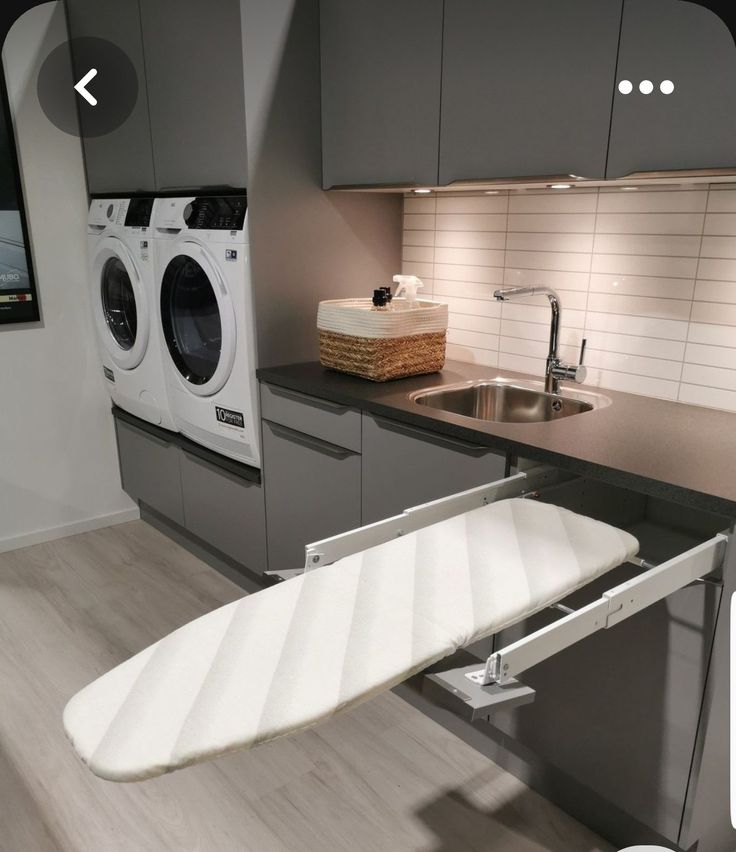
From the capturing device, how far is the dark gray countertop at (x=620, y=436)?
139 centimetres

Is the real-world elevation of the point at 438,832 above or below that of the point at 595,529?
below

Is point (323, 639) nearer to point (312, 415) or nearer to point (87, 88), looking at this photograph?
point (312, 415)

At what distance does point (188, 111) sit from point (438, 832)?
7.58 feet

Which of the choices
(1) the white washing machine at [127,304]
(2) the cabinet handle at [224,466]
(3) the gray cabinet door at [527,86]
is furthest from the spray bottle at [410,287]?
(1) the white washing machine at [127,304]

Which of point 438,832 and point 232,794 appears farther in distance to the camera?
point 232,794

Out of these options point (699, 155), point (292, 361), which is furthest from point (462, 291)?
point (699, 155)

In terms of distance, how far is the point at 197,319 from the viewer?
2.60 meters

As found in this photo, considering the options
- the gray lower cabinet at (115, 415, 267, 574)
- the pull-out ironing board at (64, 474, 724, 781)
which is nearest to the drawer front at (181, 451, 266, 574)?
the gray lower cabinet at (115, 415, 267, 574)

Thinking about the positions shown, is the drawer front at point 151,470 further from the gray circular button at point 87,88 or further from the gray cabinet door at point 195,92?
the gray circular button at point 87,88

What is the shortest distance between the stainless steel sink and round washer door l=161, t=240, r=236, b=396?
0.76 metres

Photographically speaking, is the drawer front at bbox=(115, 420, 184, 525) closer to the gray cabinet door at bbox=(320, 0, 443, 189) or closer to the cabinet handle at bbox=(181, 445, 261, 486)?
the cabinet handle at bbox=(181, 445, 261, 486)

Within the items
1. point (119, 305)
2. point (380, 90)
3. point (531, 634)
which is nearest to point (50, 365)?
point (119, 305)

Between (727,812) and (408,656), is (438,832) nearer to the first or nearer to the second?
(727,812)

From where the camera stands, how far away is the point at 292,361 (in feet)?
8.18
